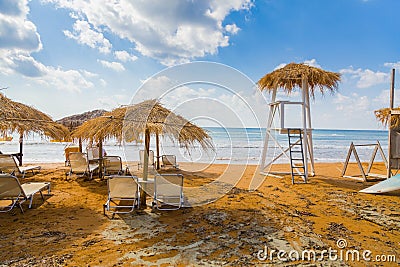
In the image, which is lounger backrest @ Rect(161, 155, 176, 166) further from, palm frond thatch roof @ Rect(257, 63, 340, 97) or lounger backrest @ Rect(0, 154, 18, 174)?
lounger backrest @ Rect(0, 154, 18, 174)

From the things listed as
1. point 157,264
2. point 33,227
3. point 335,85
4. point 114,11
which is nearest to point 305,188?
point 335,85

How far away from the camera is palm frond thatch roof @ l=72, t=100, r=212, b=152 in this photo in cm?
488

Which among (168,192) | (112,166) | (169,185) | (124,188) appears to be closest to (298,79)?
(169,185)

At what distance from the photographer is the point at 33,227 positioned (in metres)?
4.15

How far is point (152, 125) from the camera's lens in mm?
4711

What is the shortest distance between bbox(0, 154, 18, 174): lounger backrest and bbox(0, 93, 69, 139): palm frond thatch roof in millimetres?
1323

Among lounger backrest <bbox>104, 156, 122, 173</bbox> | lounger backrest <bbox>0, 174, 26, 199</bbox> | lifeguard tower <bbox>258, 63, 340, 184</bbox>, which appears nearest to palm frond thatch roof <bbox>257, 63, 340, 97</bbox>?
lifeguard tower <bbox>258, 63, 340, 184</bbox>

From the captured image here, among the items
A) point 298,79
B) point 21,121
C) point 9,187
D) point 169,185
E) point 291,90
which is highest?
point 298,79

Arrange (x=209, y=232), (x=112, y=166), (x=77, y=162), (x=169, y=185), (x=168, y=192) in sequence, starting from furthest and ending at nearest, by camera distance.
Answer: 1. (x=112, y=166)
2. (x=77, y=162)
3. (x=169, y=185)
4. (x=168, y=192)
5. (x=209, y=232)

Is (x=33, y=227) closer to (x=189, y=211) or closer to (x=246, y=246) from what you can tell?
(x=189, y=211)

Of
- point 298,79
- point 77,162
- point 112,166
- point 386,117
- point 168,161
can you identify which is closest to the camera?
point 386,117

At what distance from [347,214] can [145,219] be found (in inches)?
153

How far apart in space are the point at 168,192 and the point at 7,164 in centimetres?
611

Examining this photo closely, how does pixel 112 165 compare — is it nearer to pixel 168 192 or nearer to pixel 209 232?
A: pixel 168 192
